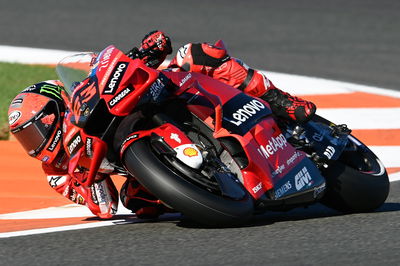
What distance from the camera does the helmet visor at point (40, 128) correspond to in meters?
5.94

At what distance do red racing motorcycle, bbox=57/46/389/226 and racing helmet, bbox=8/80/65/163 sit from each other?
0.37 ft

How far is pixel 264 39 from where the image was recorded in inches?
545

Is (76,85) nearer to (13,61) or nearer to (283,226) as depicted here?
(283,226)

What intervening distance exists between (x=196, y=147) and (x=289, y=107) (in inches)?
39.4

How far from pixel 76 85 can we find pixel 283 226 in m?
1.43

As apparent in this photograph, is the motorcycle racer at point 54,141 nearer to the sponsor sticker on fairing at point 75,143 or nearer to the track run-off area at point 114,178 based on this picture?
the track run-off area at point 114,178

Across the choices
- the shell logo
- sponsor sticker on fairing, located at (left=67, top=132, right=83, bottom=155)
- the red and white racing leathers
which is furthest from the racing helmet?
the shell logo

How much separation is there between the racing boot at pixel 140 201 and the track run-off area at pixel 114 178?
4.5 inches

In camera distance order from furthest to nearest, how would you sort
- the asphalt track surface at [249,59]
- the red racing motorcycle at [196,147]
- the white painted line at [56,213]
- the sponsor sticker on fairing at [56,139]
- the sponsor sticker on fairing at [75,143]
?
the white painted line at [56,213], the sponsor sticker on fairing at [56,139], the sponsor sticker on fairing at [75,143], the red racing motorcycle at [196,147], the asphalt track surface at [249,59]

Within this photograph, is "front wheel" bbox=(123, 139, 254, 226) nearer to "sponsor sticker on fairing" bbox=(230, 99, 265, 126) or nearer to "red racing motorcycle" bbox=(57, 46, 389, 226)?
"red racing motorcycle" bbox=(57, 46, 389, 226)

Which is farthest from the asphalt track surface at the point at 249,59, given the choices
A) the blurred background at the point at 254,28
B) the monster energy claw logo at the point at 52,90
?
the monster energy claw logo at the point at 52,90

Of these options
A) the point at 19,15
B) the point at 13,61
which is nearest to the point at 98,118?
the point at 13,61

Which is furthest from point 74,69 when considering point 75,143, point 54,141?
point 75,143

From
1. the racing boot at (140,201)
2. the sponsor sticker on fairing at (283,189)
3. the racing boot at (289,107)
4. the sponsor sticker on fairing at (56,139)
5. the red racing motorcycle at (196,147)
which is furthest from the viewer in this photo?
the racing boot at (289,107)
